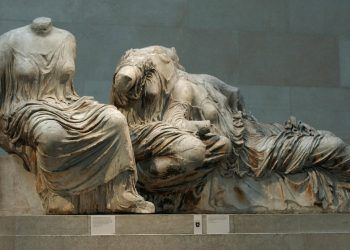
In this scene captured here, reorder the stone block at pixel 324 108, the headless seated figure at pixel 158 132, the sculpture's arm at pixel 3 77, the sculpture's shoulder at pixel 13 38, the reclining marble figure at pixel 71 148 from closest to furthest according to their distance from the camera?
1. the reclining marble figure at pixel 71 148
2. the headless seated figure at pixel 158 132
3. the sculpture's arm at pixel 3 77
4. the sculpture's shoulder at pixel 13 38
5. the stone block at pixel 324 108

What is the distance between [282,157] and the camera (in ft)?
22.6

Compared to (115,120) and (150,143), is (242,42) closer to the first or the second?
(150,143)

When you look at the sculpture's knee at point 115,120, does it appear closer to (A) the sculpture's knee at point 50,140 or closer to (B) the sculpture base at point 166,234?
(A) the sculpture's knee at point 50,140

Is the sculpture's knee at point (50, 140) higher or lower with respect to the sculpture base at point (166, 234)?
higher

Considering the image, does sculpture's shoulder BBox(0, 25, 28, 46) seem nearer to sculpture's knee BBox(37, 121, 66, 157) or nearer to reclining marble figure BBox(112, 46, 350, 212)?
reclining marble figure BBox(112, 46, 350, 212)

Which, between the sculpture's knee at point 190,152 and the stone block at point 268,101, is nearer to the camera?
the sculpture's knee at point 190,152

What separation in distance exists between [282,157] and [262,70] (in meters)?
3.27

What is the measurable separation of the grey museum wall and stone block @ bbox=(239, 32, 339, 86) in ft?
0.04

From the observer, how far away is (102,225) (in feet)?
19.4

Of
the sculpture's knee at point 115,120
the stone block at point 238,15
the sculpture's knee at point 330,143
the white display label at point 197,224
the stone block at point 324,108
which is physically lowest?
the white display label at point 197,224

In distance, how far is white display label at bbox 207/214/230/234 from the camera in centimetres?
619

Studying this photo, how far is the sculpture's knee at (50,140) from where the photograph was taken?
5844mm

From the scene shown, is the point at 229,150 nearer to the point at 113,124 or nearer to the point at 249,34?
the point at 113,124

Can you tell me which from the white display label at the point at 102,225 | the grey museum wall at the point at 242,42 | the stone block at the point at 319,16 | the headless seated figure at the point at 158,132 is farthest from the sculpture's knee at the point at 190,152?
the stone block at the point at 319,16
